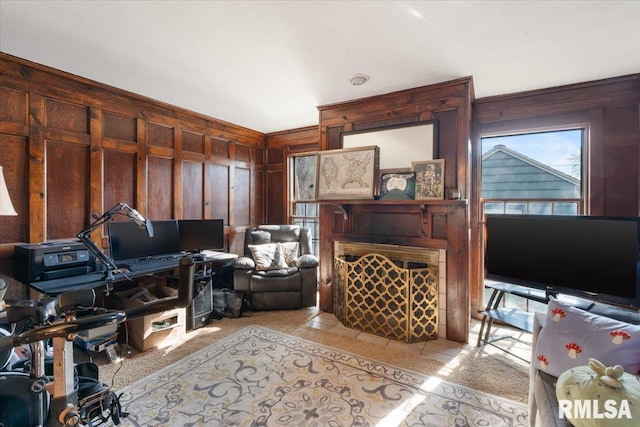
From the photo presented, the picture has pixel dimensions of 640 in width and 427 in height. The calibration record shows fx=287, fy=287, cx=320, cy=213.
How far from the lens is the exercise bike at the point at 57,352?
837mm

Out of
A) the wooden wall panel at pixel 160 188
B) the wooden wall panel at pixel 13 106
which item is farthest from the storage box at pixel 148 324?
the wooden wall panel at pixel 13 106

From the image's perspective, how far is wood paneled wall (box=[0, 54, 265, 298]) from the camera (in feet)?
8.20

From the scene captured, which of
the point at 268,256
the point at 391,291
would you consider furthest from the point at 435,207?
the point at 268,256

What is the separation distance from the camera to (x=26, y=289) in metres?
2.52

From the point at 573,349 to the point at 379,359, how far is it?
1453 mm

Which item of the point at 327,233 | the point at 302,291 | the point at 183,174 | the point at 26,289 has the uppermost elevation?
the point at 183,174

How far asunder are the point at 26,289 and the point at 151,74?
222 cm

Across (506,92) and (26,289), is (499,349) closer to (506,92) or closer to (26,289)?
(506,92)

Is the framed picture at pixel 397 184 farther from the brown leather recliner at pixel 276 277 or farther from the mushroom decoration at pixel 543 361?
the mushroom decoration at pixel 543 361

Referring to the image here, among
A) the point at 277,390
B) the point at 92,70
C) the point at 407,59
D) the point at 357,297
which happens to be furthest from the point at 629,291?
the point at 92,70

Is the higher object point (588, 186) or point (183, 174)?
point (183, 174)

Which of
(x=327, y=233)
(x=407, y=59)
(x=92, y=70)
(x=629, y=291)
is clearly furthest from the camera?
(x=327, y=233)

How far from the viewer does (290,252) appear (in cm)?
403

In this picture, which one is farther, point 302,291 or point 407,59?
point 302,291
